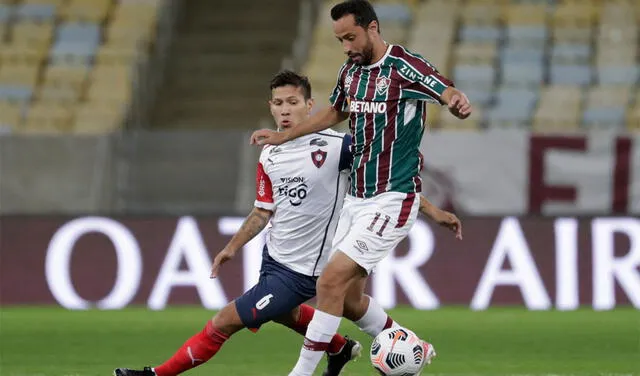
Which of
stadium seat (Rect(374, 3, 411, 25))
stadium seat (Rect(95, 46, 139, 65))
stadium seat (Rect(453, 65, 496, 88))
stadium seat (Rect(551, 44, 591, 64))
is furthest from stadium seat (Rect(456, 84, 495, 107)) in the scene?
stadium seat (Rect(95, 46, 139, 65))

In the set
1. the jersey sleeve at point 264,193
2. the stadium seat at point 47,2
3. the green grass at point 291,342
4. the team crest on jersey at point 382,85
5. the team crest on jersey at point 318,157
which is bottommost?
the green grass at point 291,342

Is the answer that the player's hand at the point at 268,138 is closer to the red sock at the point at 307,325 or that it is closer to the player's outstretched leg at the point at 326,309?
the player's outstretched leg at the point at 326,309

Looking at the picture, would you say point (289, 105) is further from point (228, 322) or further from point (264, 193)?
point (228, 322)

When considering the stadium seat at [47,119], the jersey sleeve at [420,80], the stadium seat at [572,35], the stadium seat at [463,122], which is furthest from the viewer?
the stadium seat at [572,35]

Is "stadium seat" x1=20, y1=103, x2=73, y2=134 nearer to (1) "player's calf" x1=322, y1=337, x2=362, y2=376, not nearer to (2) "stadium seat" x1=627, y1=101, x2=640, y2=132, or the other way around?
(2) "stadium seat" x1=627, y1=101, x2=640, y2=132

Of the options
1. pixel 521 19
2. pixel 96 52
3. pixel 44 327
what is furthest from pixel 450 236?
pixel 96 52

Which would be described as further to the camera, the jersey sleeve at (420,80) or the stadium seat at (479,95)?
the stadium seat at (479,95)

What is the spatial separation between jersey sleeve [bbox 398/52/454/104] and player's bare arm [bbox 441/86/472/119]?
0.11 m

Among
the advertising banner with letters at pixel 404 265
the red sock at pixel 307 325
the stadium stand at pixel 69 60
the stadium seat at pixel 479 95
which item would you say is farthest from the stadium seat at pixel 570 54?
the red sock at pixel 307 325

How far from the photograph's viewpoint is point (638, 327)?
11461mm

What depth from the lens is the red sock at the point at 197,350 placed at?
739 cm

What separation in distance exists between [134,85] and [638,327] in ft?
28.2

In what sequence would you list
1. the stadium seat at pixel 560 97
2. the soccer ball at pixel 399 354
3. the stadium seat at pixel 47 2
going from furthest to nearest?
1. the stadium seat at pixel 47 2
2. the stadium seat at pixel 560 97
3. the soccer ball at pixel 399 354

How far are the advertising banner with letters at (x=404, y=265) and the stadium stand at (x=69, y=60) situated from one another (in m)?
3.43
